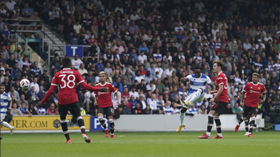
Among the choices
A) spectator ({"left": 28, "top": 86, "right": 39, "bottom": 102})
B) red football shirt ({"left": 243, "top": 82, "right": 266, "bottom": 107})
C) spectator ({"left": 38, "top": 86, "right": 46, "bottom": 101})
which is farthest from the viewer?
spectator ({"left": 38, "top": 86, "right": 46, "bottom": 101})

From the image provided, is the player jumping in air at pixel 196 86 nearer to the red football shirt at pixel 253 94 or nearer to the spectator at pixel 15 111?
the red football shirt at pixel 253 94

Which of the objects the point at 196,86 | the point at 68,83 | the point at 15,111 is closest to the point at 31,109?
the point at 15,111

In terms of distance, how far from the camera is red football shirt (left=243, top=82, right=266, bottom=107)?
18.7 m

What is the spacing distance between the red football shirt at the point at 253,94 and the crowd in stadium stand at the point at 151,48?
788 centimetres

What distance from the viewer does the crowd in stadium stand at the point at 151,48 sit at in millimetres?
25859

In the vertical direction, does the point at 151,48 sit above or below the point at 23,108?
above

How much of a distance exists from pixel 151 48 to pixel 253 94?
1178 centimetres

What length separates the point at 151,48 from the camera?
2972cm

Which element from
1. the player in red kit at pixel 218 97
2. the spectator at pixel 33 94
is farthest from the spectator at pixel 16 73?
the player in red kit at pixel 218 97

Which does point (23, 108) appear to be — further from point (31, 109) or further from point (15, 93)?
point (15, 93)

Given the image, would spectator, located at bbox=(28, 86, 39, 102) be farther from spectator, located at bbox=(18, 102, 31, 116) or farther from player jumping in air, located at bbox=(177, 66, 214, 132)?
player jumping in air, located at bbox=(177, 66, 214, 132)

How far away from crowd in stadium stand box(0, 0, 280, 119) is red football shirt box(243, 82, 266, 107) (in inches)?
310

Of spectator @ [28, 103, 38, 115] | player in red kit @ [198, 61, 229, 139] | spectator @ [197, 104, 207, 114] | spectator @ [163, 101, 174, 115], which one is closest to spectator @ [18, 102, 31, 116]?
spectator @ [28, 103, 38, 115]

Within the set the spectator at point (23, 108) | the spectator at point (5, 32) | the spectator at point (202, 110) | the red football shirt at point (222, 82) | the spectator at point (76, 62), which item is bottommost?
the spectator at point (202, 110)
